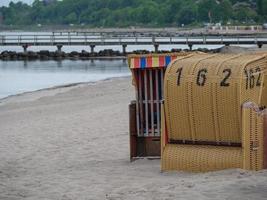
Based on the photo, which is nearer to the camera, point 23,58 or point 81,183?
point 81,183

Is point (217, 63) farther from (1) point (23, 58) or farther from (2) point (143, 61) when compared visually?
(1) point (23, 58)

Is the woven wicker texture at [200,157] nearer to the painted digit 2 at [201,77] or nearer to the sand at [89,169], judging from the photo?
the sand at [89,169]

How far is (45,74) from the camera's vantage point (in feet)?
163

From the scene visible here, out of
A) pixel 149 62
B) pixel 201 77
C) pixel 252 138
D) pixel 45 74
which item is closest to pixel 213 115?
pixel 201 77

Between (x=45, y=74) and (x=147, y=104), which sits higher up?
(x=147, y=104)

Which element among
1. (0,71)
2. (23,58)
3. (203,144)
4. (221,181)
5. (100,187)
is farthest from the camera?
(23,58)

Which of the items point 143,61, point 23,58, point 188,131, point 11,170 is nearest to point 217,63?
point 188,131

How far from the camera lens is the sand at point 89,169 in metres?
8.09

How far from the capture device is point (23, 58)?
2746 inches

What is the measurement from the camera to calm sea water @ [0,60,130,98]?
40062 mm

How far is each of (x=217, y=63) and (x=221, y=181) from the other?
6.03 feet

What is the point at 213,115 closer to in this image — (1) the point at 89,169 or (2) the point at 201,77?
(2) the point at 201,77

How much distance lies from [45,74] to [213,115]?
4099 centimetres

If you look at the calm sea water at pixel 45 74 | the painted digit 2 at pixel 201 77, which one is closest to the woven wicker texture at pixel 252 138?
the painted digit 2 at pixel 201 77
